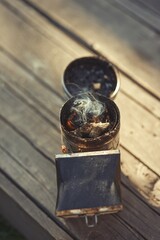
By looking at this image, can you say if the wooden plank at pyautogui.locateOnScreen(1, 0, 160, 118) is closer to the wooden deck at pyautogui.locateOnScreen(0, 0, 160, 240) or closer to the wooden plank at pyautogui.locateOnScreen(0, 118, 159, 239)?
the wooden deck at pyautogui.locateOnScreen(0, 0, 160, 240)

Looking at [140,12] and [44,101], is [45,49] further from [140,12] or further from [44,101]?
[140,12]

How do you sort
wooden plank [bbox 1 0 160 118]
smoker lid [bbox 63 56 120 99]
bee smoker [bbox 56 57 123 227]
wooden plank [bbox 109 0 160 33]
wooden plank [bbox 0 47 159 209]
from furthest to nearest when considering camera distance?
wooden plank [bbox 109 0 160 33], wooden plank [bbox 1 0 160 118], smoker lid [bbox 63 56 120 99], wooden plank [bbox 0 47 159 209], bee smoker [bbox 56 57 123 227]

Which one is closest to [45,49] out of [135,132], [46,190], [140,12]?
[140,12]

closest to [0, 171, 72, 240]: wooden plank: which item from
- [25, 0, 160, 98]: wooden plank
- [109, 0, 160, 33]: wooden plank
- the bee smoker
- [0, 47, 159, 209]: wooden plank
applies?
the bee smoker

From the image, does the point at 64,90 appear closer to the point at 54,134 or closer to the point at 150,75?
the point at 54,134

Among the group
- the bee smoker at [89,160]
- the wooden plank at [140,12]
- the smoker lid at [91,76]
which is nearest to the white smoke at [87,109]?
the bee smoker at [89,160]

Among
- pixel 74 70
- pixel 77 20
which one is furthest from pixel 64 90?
pixel 77 20

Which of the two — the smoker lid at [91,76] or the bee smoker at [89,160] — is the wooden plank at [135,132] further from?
the bee smoker at [89,160]
